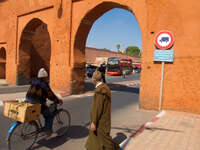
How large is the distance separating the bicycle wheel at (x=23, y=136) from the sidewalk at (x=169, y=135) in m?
2.05

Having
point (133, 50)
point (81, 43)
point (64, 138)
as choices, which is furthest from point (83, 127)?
point (133, 50)

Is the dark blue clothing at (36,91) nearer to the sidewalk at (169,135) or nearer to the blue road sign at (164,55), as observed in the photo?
the sidewalk at (169,135)

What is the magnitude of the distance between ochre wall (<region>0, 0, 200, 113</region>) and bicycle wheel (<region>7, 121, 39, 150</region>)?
493cm

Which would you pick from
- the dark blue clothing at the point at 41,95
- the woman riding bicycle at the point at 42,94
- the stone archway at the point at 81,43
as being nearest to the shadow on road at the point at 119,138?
the woman riding bicycle at the point at 42,94

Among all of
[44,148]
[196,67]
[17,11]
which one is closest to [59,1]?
[17,11]

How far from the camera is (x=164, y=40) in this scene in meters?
6.70

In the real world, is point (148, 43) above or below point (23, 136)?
above

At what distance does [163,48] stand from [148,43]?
2.38ft

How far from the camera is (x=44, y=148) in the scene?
148 inches

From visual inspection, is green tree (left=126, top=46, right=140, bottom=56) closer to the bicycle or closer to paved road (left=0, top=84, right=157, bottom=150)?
paved road (left=0, top=84, right=157, bottom=150)

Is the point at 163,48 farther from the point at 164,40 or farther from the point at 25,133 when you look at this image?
the point at 25,133

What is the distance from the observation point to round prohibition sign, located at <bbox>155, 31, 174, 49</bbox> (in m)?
6.56

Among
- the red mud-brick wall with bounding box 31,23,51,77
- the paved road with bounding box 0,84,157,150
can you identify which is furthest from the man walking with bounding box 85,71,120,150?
the red mud-brick wall with bounding box 31,23,51,77

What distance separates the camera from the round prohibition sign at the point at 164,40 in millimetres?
6559
